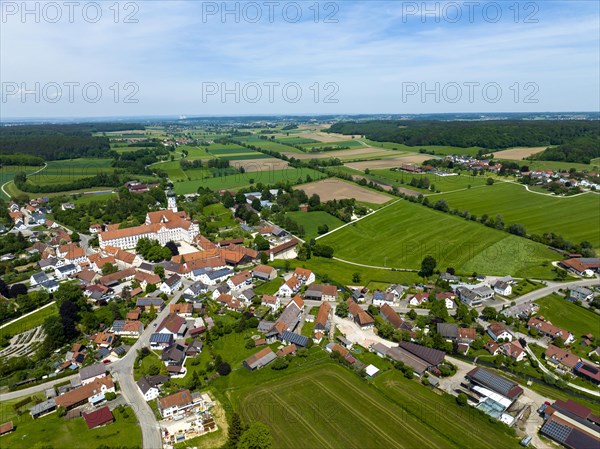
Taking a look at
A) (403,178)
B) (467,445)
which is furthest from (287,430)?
(403,178)

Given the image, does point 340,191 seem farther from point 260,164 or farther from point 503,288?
point 503,288

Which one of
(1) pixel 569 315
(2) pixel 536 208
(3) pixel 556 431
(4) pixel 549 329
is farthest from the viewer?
(2) pixel 536 208

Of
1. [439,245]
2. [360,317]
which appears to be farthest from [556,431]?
[439,245]

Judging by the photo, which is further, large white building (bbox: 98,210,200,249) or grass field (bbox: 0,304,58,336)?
large white building (bbox: 98,210,200,249)

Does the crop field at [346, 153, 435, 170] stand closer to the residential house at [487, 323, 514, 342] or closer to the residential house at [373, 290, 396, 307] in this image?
the residential house at [373, 290, 396, 307]

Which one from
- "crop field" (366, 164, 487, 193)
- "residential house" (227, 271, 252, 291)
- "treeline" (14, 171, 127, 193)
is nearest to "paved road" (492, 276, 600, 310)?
"residential house" (227, 271, 252, 291)

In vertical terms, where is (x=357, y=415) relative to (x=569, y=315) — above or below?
below

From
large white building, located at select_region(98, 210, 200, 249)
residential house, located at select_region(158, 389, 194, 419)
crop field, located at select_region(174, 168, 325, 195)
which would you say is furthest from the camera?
crop field, located at select_region(174, 168, 325, 195)
